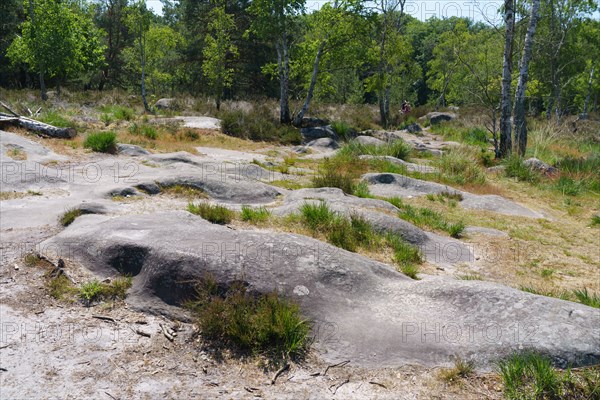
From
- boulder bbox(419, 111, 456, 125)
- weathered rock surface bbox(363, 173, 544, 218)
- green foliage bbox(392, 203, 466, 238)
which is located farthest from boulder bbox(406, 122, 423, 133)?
green foliage bbox(392, 203, 466, 238)

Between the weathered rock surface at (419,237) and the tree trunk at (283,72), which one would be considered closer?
the weathered rock surface at (419,237)

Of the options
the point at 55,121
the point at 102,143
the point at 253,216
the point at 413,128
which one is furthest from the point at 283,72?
the point at 253,216

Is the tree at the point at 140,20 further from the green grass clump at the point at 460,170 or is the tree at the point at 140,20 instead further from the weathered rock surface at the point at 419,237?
the weathered rock surface at the point at 419,237

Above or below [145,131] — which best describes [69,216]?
below

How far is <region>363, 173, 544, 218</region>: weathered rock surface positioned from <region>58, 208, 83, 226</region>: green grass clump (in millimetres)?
6947

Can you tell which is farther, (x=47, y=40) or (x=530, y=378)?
(x=47, y=40)

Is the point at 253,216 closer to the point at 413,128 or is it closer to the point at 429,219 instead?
the point at 429,219

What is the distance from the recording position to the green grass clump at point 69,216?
22.7 ft

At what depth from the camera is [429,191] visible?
11.9 metres

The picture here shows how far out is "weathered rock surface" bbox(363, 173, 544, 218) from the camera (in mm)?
10867

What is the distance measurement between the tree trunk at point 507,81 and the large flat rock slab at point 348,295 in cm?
1286

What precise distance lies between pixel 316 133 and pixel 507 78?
30.9 feet

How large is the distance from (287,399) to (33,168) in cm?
901

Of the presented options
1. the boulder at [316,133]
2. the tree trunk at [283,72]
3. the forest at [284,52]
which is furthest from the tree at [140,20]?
the boulder at [316,133]
